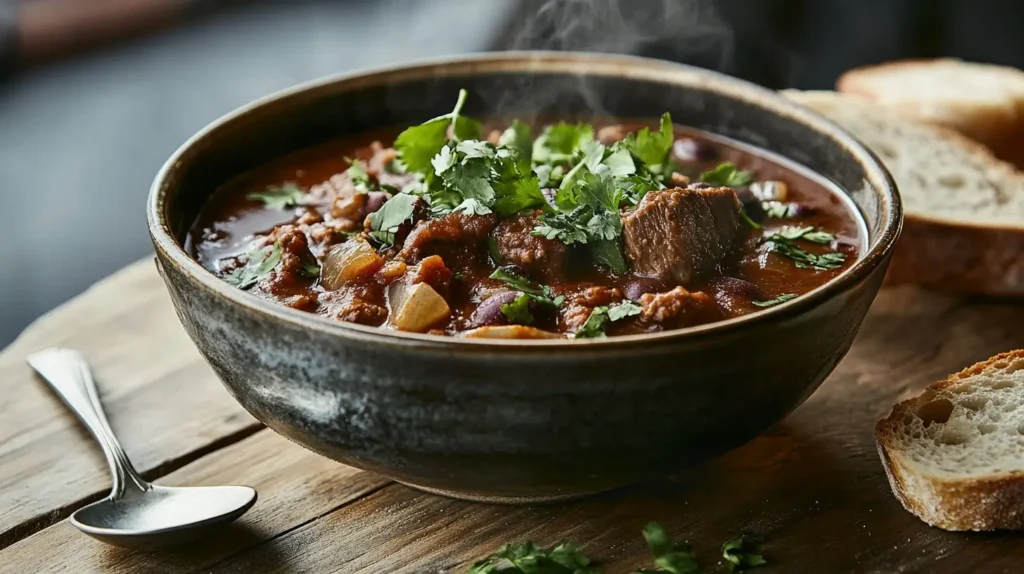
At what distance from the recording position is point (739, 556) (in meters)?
2.78

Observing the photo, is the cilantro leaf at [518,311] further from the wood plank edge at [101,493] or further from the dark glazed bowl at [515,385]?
the wood plank edge at [101,493]

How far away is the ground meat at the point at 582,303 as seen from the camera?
2.81m

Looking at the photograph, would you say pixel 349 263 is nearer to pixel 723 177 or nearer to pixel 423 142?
pixel 423 142

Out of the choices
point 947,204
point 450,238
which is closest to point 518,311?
point 450,238

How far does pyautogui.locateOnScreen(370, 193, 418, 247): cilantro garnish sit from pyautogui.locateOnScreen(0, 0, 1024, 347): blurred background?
11.3 ft

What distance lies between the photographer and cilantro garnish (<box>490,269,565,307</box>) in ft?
9.54

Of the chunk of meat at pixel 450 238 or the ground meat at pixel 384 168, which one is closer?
the chunk of meat at pixel 450 238

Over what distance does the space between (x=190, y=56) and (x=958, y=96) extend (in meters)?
5.09

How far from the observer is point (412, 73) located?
4184 millimetres

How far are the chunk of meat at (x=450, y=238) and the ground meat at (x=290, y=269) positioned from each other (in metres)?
0.27

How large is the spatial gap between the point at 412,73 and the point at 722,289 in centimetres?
165

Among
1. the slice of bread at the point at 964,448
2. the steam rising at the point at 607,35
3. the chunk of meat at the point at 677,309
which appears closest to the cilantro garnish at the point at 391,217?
the chunk of meat at the point at 677,309

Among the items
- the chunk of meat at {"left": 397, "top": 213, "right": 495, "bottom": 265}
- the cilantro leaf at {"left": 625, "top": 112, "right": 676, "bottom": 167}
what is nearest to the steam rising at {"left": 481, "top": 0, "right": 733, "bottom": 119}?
the cilantro leaf at {"left": 625, "top": 112, "right": 676, "bottom": 167}

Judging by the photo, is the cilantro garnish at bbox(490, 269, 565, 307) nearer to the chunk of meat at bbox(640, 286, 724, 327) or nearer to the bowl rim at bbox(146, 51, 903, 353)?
the chunk of meat at bbox(640, 286, 724, 327)
